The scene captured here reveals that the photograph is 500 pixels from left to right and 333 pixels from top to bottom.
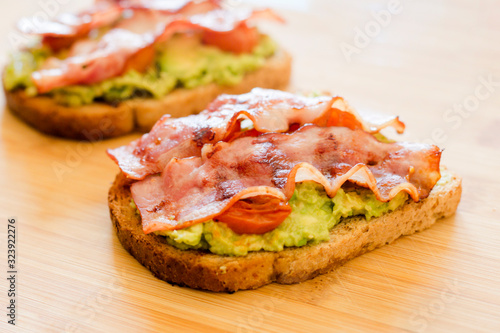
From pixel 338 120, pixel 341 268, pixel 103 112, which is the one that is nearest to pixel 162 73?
pixel 103 112

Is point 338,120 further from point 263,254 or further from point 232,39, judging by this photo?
point 232,39

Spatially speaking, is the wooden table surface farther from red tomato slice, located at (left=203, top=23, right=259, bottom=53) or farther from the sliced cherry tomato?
the sliced cherry tomato

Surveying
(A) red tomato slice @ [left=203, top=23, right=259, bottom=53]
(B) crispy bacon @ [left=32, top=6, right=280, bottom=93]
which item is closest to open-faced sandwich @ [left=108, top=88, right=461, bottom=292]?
(B) crispy bacon @ [left=32, top=6, right=280, bottom=93]

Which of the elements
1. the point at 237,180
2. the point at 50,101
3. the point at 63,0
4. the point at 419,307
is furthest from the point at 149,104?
the point at 63,0

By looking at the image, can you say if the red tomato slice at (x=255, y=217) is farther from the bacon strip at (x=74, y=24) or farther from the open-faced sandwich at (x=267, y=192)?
the bacon strip at (x=74, y=24)

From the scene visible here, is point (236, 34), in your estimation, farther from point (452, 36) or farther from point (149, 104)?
point (452, 36)

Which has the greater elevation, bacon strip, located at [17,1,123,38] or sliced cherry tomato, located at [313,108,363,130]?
sliced cherry tomato, located at [313,108,363,130]
